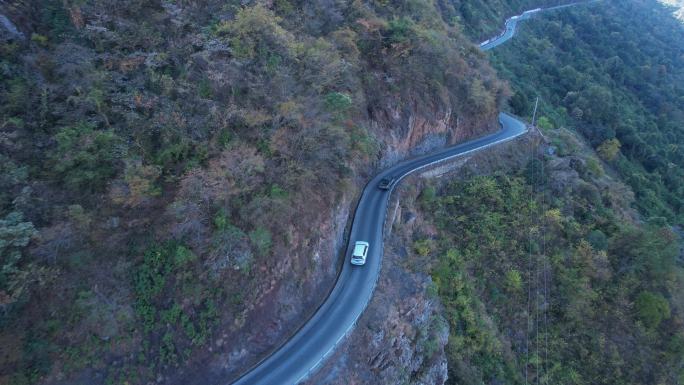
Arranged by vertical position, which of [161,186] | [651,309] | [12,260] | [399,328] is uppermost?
[161,186]

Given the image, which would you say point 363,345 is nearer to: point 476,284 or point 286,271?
point 286,271

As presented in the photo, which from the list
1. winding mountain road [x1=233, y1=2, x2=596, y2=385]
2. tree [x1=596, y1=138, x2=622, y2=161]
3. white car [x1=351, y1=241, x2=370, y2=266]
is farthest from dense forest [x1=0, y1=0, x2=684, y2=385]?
tree [x1=596, y1=138, x2=622, y2=161]

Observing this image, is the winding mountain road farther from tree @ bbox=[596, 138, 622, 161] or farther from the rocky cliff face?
tree @ bbox=[596, 138, 622, 161]

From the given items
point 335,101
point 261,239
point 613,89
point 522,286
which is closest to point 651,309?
point 522,286

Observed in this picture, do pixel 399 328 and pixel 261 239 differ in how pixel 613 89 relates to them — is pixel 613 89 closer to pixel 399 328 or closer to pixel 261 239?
pixel 399 328

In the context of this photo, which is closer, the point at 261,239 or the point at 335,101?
the point at 261,239

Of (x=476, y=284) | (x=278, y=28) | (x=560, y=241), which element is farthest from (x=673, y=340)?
(x=278, y=28)

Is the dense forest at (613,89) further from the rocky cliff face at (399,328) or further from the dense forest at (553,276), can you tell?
the rocky cliff face at (399,328)

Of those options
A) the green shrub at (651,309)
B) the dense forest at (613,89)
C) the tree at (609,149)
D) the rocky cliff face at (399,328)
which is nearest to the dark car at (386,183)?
the rocky cliff face at (399,328)
